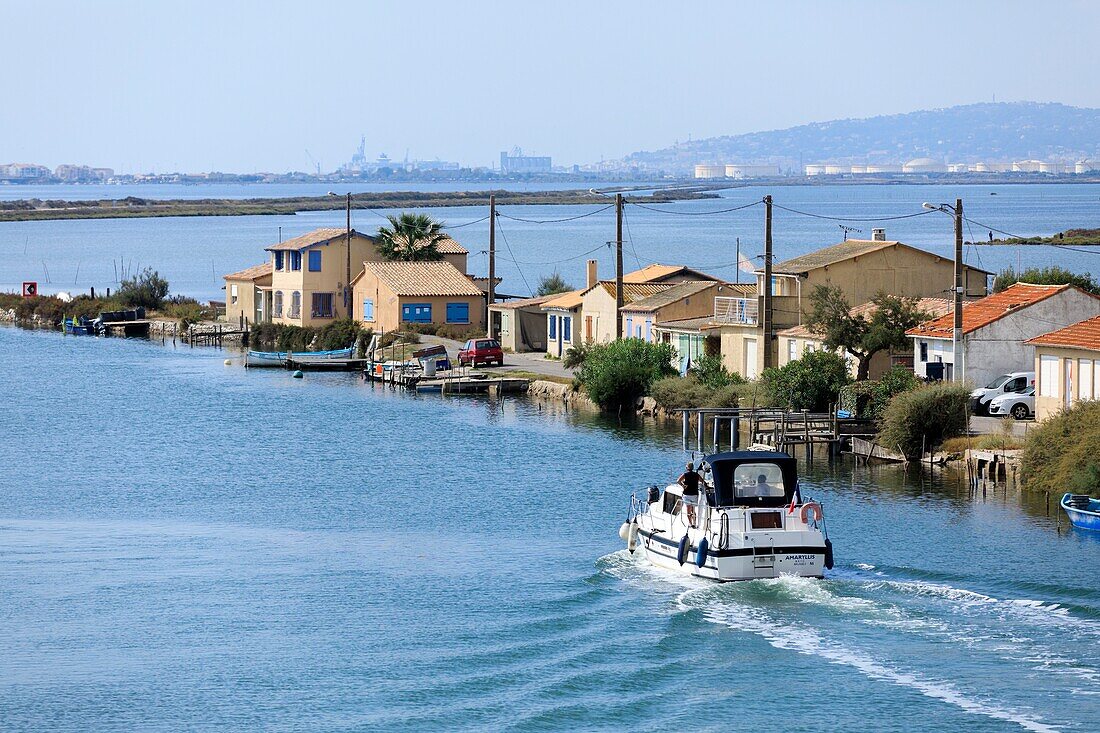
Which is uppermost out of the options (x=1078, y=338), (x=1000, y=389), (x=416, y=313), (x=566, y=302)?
(x=566, y=302)

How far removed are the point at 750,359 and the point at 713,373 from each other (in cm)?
168

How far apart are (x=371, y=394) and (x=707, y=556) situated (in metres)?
40.7

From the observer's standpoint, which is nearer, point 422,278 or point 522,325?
point 522,325

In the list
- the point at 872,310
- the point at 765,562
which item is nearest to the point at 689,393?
the point at 872,310

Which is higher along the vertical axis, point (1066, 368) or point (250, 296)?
point (250, 296)

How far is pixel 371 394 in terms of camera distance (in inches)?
2810

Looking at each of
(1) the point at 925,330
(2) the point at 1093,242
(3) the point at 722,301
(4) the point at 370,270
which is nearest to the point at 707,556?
(1) the point at 925,330

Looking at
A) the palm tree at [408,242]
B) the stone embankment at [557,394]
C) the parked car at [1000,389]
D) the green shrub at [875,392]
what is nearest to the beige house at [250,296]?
the palm tree at [408,242]

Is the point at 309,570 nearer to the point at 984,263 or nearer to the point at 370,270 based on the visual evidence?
the point at 370,270

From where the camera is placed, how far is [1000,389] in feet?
170

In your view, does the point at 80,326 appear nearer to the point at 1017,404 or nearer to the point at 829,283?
the point at 829,283

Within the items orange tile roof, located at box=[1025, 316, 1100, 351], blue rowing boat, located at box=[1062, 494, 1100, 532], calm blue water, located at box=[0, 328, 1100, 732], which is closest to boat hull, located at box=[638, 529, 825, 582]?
calm blue water, located at box=[0, 328, 1100, 732]

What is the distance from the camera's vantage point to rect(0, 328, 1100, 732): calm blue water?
25812 millimetres

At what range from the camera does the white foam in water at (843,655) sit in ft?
80.6
